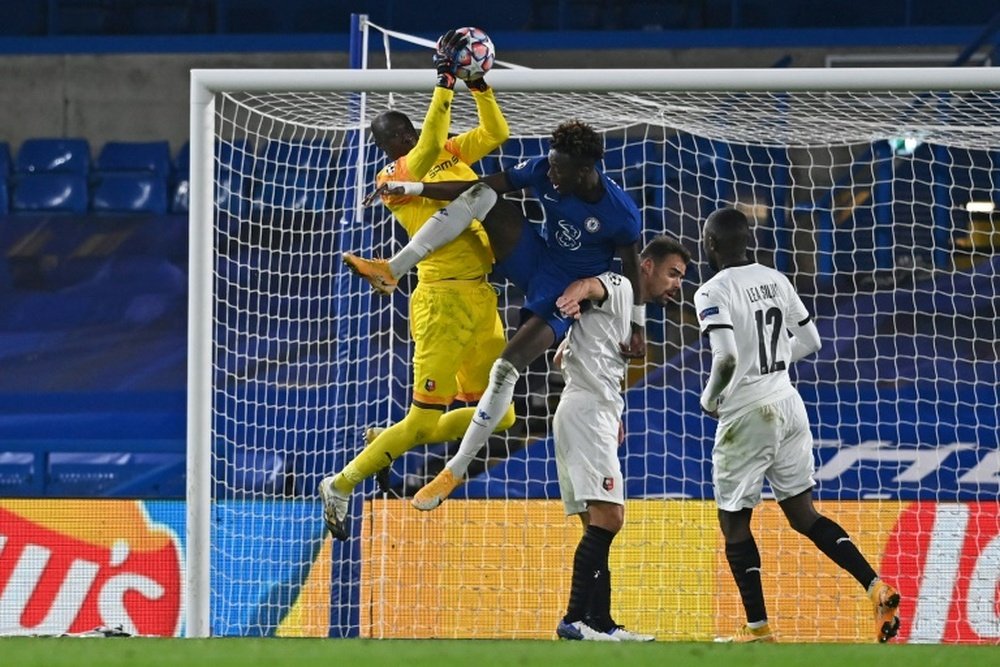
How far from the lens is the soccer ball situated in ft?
20.9

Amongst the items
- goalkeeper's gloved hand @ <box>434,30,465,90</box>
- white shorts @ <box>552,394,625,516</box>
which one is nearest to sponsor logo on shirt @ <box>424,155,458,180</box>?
goalkeeper's gloved hand @ <box>434,30,465,90</box>

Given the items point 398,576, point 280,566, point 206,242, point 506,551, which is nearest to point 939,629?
point 506,551

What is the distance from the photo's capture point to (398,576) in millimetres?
8047

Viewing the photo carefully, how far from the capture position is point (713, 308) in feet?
20.4

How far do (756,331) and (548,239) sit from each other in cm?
97

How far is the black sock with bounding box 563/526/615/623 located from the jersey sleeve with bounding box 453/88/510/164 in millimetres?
1673

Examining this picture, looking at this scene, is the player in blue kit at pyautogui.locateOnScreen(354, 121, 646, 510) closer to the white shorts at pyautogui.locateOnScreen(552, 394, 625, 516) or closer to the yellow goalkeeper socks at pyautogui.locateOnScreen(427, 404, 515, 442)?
the white shorts at pyautogui.locateOnScreen(552, 394, 625, 516)

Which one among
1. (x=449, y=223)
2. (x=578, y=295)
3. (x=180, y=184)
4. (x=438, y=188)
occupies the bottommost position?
(x=180, y=184)

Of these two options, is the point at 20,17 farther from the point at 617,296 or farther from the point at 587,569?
the point at 587,569

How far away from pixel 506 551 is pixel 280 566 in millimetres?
1126

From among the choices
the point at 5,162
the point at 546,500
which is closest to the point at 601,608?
the point at 546,500

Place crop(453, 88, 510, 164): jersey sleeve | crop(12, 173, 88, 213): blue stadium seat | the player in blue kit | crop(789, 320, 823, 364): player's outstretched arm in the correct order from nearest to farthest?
the player in blue kit < crop(789, 320, 823, 364): player's outstretched arm < crop(453, 88, 510, 164): jersey sleeve < crop(12, 173, 88, 213): blue stadium seat

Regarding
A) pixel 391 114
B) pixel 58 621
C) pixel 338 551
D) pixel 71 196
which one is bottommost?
pixel 58 621

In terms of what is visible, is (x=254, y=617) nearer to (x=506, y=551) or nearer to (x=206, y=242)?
(x=506, y=551)
